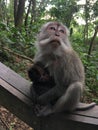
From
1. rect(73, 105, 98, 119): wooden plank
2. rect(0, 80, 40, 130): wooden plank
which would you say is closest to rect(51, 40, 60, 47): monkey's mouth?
rect(0, 80, 40, 130): wooden plank

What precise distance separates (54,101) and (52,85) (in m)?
0.14

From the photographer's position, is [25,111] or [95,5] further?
[95,5]

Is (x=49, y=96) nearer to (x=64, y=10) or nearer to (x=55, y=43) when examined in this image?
(x=55, y=43)

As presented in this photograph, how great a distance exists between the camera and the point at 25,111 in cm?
189

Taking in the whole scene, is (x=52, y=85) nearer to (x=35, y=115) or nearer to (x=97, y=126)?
(x=35, y=115)

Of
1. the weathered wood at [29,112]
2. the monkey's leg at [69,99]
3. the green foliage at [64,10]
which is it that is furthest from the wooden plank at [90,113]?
the green foliage at [64,10]

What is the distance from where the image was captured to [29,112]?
1.88 m

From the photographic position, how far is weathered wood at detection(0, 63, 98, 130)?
5.31ft

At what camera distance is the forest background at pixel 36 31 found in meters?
5.76

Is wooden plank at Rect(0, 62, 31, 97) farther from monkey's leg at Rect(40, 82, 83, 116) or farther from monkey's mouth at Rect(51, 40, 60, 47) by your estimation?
monkey's mouth at Rect(51, 40, 60, 47)

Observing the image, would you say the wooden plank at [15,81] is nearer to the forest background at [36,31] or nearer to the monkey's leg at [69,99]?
the monkey's leg at [69,99]

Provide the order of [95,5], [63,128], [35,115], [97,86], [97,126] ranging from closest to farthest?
[97,126]
[63,128]
[35,115]
[97,86]
[95,5]

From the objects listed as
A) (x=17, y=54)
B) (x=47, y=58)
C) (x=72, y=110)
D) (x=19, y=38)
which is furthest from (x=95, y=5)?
(x=72, y=110)

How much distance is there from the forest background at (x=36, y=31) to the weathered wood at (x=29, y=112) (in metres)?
3.10
